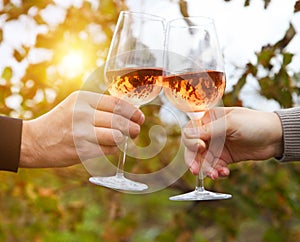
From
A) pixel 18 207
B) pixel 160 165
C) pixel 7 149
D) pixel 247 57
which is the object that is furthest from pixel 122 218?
pixel 7 149

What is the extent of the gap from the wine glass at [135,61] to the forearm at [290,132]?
18.6 inches

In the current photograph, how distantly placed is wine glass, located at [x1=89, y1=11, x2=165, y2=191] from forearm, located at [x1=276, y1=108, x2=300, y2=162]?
0.47 meters

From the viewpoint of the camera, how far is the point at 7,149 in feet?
5.80

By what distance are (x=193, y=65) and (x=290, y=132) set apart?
466mm

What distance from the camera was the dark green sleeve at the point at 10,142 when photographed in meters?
1.76

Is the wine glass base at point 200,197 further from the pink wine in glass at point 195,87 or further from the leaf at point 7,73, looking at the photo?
the leaf at point 7,73

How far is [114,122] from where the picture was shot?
5.04 feet

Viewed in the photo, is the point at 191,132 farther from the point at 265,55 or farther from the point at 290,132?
the point at 265,55

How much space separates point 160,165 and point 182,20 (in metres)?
1.24

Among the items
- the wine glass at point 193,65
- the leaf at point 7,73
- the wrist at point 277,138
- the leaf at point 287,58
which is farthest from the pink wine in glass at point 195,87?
the leaf at point 7,73

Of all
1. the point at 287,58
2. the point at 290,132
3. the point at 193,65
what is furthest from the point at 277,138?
the point at 193,65

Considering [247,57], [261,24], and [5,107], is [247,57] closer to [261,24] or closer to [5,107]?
[261,24]

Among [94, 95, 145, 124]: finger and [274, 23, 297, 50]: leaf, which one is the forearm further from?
[94, 95, 145, 124]: finger

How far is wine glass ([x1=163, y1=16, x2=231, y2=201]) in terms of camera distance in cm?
147
